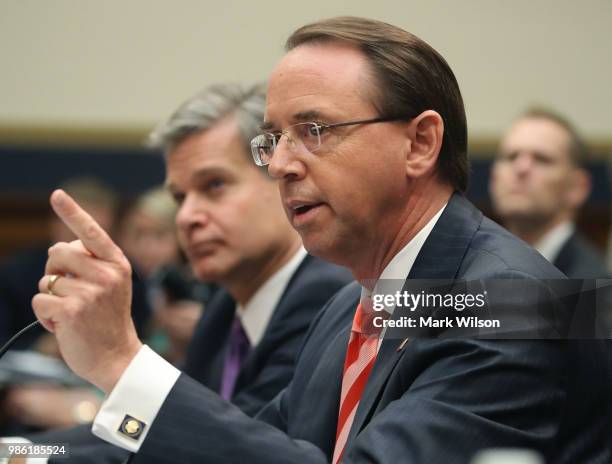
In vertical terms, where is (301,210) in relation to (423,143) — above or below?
below

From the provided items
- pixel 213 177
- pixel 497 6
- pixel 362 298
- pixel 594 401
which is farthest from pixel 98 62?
pixel 594 401

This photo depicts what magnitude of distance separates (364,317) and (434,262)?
7.7 inches

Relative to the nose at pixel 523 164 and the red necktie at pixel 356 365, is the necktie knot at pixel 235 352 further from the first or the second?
the nose at pixel 523 164

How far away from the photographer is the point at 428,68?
1.87 meters

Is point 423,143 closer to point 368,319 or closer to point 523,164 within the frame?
point 368,319

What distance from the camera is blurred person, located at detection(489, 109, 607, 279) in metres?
4.30

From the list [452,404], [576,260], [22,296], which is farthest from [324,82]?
[22,296]

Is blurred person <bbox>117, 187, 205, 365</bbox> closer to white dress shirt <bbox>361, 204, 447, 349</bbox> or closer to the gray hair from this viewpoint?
the gray hair

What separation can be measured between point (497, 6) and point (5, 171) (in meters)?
3.36

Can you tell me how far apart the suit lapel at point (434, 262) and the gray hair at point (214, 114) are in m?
1.17

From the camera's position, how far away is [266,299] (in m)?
2.78

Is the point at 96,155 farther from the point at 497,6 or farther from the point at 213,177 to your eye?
the point at 213,177

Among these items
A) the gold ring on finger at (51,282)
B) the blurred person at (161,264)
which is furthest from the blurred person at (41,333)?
the gold ring on finger at (51,282)

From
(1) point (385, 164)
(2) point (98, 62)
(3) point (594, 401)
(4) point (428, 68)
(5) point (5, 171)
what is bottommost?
(5) point (5, 171)
